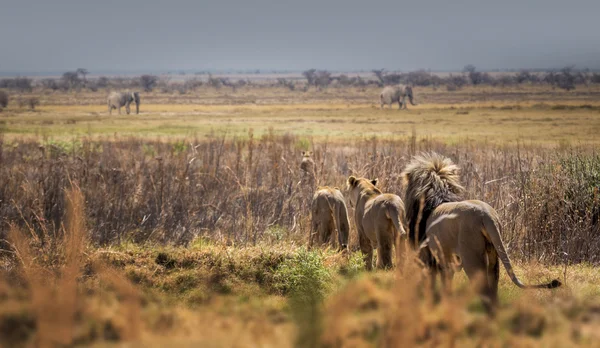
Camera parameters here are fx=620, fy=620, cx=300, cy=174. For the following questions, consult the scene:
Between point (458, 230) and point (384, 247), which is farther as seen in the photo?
point (384, 247)

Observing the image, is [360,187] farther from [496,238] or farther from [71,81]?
[71,81]

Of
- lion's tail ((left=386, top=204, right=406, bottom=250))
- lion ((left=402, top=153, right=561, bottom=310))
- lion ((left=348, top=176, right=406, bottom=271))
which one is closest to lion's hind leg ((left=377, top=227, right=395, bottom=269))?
lion ((left=348, top=176, right=406, bottom=271))

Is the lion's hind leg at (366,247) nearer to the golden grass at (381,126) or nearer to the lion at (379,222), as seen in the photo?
the lion at (379,222)

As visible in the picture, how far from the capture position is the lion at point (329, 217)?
9.09 m

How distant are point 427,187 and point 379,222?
3.90ft

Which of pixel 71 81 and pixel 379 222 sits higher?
pixel 71 81

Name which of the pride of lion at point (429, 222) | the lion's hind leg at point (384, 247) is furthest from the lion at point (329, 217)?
the lion's hind leg at point (384, 247)

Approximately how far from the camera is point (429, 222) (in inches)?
242

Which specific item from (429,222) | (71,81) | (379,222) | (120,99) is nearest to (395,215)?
(379,222)

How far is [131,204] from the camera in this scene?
11.5m

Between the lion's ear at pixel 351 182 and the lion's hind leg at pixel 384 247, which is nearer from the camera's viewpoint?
the lion's hind leg at pixel 384 247

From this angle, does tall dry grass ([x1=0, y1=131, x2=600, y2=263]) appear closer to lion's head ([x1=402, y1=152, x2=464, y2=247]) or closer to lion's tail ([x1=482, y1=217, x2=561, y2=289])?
lion's head ([x1=402, y1=152, x2=464, y2=247])

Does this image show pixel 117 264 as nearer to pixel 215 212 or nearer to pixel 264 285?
pixel 264 285

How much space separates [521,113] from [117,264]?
40.5m
